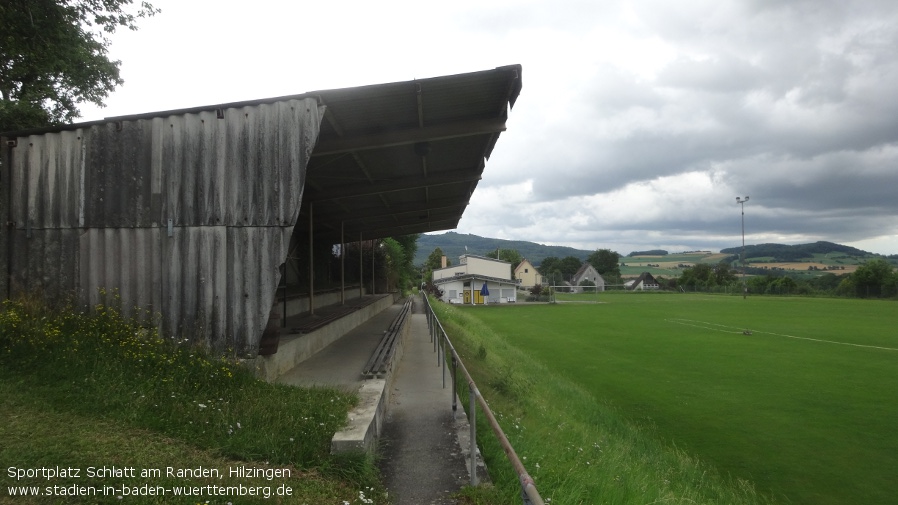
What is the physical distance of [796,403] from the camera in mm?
15508

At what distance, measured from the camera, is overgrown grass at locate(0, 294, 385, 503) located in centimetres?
451

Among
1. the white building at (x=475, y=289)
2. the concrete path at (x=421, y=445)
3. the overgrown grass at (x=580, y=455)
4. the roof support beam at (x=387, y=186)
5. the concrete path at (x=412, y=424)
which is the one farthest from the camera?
the white building at (x=475, y=289)

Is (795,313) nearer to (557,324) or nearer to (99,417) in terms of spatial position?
(557,324)

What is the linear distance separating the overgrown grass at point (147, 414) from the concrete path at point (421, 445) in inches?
A: 13.5

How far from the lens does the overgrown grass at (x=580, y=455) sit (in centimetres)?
561

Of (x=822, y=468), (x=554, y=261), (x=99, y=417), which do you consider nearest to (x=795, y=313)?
(x=822, y=468)

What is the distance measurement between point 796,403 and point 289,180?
48.9 feet

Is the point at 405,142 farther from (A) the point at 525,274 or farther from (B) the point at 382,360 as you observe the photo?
(A) the point at 525,274

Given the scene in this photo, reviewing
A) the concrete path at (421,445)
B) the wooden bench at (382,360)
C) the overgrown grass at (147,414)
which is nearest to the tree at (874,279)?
the wooden bench at (382,360)

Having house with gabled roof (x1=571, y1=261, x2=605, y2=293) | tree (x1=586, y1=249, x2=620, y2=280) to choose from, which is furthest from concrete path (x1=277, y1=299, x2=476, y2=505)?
tree (x1=586, y1=249, x2=620, y2=280)

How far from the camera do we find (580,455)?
7215 millimetres

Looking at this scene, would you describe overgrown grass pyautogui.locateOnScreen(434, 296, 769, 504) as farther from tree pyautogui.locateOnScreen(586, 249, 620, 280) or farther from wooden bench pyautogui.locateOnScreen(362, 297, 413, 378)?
tree pyautogui.locateOnScreen(586, 249, 620, 280)

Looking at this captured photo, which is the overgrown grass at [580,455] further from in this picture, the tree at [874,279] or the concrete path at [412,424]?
the tree at [874,279]

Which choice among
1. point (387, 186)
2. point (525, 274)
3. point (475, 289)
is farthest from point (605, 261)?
point (387, 186)
